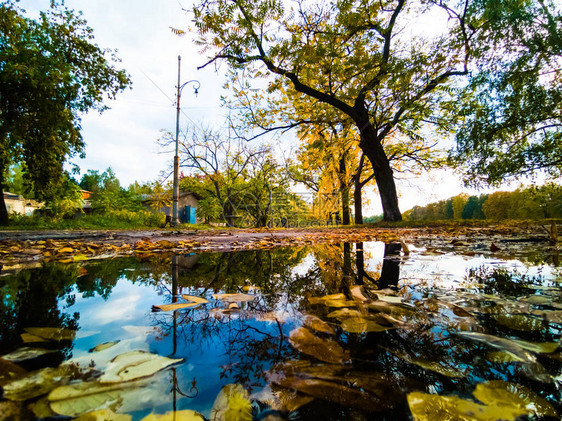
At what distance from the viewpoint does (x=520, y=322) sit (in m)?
0.64

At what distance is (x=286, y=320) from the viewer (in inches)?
27.2

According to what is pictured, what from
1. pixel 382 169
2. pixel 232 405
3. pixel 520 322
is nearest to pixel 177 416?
pixel 232 405

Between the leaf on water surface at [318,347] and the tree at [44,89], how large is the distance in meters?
11.3

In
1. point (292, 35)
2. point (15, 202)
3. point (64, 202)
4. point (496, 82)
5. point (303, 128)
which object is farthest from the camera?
point (15, 202)

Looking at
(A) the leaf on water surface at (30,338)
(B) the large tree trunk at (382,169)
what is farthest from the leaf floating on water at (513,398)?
(B) the large tree trunk at (382,169)

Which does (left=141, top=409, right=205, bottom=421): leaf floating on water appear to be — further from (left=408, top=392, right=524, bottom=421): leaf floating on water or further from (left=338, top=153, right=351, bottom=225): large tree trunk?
(left=338, top=153, right=351, bottom=225): large tree trunk

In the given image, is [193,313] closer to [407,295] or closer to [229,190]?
[407,295]

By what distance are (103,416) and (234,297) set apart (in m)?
0.59

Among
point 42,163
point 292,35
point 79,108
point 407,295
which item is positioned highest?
point 79,108

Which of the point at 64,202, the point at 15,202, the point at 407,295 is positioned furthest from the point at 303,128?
the point at 15,202

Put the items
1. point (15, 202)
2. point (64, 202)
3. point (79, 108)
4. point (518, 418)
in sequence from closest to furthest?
1. point (518, 418)
2. point (79, 108)
3. point (64, 202)
4. point (15, 202)

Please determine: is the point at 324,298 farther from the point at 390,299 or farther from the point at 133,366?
the point at 133,366

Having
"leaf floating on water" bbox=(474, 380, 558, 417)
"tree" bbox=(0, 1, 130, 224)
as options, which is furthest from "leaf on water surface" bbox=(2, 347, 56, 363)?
"tree" bbox=(0, 1, 130, 224)

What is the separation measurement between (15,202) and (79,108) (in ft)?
89.5
